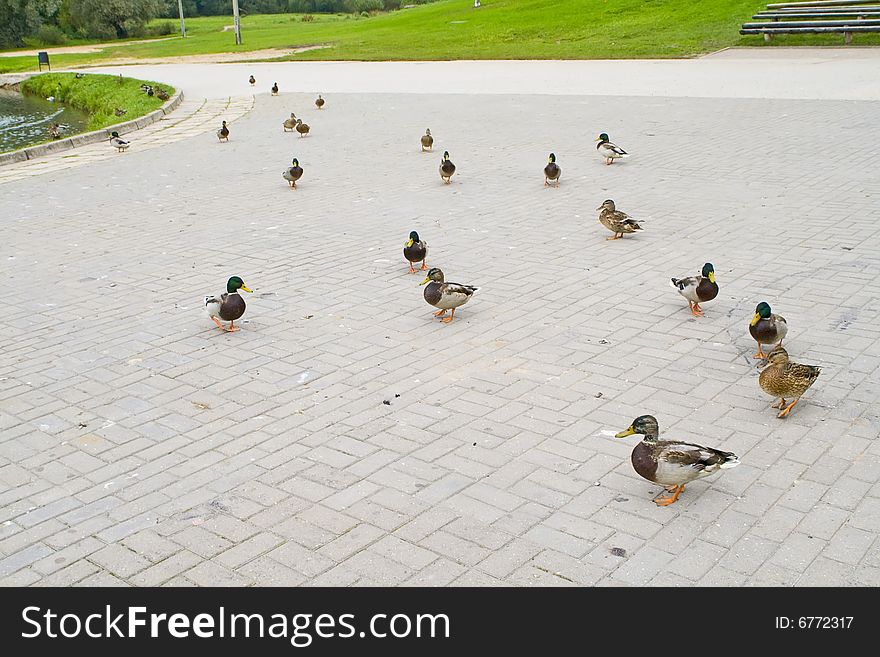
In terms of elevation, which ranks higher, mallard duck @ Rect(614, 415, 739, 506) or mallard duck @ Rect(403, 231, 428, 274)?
mallard duck @ Rect(403, 231, 428, 274)

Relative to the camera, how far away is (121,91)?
98.2 ft

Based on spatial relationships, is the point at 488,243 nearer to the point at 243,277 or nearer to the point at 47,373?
the point at 243,277

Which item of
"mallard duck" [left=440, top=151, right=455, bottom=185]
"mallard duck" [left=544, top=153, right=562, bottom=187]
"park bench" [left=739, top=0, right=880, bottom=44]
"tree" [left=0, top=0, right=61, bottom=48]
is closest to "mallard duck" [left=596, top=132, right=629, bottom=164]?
"mallard duck" [left=544, top=153, right=562, bottom=187]

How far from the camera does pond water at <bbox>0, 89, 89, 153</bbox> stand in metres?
23.4

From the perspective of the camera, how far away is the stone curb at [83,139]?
1811 centimetres

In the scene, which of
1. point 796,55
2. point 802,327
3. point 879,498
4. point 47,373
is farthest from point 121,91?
point 879,498

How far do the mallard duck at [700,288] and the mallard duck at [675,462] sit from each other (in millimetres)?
2939

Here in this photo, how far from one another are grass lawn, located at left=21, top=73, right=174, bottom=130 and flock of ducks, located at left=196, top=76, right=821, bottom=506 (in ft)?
54.5

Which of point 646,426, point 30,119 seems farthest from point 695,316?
point 30,119

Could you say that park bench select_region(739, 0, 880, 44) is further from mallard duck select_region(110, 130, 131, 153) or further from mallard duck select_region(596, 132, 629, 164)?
mallard duck select_region(110, 130, 131, 153)

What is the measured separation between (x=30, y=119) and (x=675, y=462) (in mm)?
27933

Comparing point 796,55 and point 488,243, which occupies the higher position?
point 796,55

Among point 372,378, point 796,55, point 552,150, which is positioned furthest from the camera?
point 796,55
